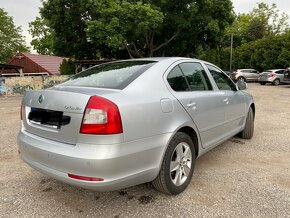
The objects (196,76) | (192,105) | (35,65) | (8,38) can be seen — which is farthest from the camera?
(8,38)

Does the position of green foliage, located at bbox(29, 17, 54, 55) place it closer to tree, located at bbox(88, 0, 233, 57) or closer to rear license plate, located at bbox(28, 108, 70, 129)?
tree, located at bbox(88, 0, 233, 57)

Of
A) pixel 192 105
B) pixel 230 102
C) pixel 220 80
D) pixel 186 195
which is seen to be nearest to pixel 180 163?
pixel 186 195

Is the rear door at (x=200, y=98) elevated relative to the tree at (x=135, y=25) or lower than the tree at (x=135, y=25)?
lower

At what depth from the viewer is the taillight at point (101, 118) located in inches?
93.8

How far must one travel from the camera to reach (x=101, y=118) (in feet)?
7.87

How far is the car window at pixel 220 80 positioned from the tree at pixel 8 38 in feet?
175

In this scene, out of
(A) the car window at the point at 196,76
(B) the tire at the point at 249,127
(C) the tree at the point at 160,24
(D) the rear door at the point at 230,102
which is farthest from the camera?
(C) the tree at the point at 160,24

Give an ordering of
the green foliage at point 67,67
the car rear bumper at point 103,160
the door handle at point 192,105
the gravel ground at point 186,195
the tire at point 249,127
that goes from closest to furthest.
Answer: the car rear bumper at point 103,160, the gravel ground at point 186,195, the door handle at point 192,105, the tire at point 249,127, the green foliage at point 67,67

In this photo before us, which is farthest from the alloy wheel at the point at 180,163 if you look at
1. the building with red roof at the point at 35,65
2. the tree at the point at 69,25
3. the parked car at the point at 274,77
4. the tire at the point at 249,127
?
the building with red roof at the point at 35,65

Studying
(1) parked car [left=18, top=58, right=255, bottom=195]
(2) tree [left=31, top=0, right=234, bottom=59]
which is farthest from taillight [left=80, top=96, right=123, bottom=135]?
(2) tree [left=31, top=0, right=234, bottom=59]

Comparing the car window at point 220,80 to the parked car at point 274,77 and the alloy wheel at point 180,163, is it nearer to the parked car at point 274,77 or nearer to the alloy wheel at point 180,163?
the alloy wheel at point 180,163

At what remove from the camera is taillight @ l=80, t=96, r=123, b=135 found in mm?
2383

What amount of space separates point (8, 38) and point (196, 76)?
55.3 metres

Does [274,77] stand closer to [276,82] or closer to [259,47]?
[276,82]
